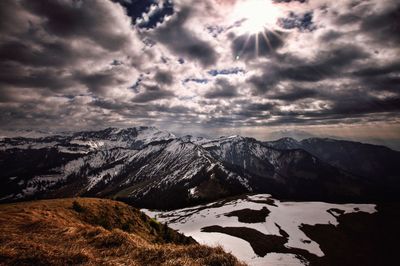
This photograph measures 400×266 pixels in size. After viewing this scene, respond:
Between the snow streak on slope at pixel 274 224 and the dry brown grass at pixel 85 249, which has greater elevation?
the dry brown grass at pixel 85 249

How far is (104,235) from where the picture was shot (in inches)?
532

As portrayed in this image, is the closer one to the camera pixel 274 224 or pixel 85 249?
pixel 85 249

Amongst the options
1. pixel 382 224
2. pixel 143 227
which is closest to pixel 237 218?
pixel 382 224

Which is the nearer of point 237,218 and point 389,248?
point 389,248

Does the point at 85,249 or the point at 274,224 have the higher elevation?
the point at 85,249

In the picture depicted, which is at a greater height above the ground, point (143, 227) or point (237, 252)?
point (143, 227)

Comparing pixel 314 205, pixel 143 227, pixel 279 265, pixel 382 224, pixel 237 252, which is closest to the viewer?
pixel 143 227

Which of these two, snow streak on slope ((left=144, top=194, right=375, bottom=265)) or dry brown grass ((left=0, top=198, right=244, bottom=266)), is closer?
dry brown grass ((left=0, top=198, right=244, bottom=266))

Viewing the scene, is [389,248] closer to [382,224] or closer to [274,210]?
[382,224]

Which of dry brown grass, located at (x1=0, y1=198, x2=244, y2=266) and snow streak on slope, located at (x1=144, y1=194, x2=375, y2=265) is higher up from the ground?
dry brown grass, located at (x1=0, y1=198, x2=244, y2=266)

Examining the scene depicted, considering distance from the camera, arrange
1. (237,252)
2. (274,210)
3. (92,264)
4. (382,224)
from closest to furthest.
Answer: (92,264)
(237,252)
(382,224)
(274,210)

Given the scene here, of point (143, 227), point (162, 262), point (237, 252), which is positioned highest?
point (162, 262)

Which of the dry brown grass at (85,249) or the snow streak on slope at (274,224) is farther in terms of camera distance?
the snow streak on slope at (274,224)

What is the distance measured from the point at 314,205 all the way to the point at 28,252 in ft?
432
